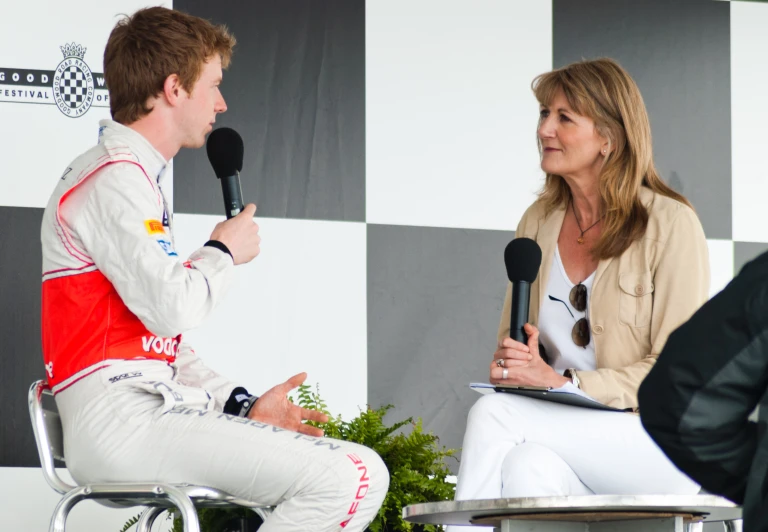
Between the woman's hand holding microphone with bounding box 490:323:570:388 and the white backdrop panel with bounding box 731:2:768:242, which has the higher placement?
the white backdrop panel with bounding box 731:2:768:242

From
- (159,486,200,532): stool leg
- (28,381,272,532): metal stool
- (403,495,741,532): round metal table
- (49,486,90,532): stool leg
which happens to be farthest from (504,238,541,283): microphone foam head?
(49,486,90,532): stool leg

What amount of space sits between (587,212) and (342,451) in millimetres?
1070

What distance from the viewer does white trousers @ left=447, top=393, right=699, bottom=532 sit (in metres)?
2.17

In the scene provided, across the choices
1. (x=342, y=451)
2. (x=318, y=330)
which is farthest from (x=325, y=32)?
(x=342, y=451)

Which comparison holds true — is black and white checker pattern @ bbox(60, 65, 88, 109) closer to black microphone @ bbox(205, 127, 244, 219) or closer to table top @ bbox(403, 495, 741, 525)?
black microphone @ bbox(205, 127, 244, 219)

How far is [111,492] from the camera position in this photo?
6.06ft

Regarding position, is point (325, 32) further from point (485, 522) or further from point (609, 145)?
point (485, 522)

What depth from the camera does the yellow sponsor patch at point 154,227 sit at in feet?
6.28

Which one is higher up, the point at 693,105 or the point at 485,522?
the point at 693,105

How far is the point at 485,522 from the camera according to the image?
6.45 feet

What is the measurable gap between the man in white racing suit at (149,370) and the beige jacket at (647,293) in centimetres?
74

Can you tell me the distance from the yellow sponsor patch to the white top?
99cm

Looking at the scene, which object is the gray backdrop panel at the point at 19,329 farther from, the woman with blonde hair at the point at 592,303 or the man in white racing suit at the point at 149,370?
the woman with blonde hair at the point at 592,303

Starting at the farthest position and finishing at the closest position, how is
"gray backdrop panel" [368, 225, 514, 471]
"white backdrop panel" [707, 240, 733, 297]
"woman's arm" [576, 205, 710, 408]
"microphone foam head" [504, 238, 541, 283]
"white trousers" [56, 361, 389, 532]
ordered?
"white backdrop panel" [707, 240, 733, 297], "gray backdrop panel" [368, 225, 514, 471], "woman's arm" [576, 205, 710, 408], "microphone foam head" [504, 238, 541, 283], "white trousers" [56, 361, 389, 532]
